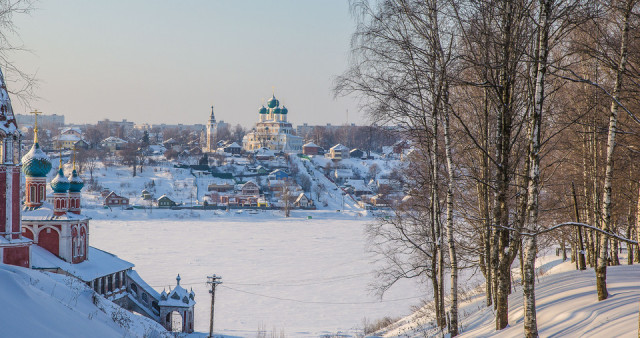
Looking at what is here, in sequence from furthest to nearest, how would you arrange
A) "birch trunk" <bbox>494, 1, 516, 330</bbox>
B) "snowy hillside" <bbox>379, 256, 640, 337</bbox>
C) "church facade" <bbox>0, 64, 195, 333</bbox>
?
"church facade" <bbox>0, 64, 195, 333</bbox> → "birch trunk" <bbox>494, 1, 516, 330</bbox> → "snowy hillside" <bbox>379, 256, 640, 337</bbox>

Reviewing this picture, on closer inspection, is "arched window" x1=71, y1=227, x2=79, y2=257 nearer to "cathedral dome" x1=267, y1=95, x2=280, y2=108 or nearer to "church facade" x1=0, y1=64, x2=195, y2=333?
"church facade" x1=0, y1=64, x2=195, y2=333

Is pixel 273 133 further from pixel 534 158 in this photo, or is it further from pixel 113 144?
pixel 534 158

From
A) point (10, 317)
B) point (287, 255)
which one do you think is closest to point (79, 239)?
point (287, 255)

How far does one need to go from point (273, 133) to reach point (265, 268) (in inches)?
3784

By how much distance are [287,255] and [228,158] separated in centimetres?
6942

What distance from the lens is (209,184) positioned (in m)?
81.7

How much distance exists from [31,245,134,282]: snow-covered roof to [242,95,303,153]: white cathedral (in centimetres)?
9612

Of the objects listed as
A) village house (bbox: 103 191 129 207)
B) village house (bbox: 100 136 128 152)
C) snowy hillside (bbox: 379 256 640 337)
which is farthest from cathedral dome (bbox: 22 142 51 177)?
village house (bbox: 100 136 128 152)

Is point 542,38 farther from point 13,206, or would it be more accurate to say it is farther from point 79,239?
point 79,239

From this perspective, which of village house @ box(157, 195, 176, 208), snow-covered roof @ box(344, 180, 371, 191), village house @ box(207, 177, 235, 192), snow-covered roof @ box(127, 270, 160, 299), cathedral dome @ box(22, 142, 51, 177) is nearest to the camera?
cathedral dome @ box(22, 142, 51, 177)

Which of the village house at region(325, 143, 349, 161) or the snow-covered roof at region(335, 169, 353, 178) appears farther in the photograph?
the village house at region(325, 143, 349, 161)

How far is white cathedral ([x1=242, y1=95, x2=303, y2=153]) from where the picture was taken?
412 feet

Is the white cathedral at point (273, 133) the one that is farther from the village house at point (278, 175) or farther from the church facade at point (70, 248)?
the church facade at point (70, 248)

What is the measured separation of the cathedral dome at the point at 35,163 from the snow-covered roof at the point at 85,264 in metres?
2.97
